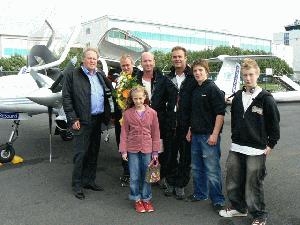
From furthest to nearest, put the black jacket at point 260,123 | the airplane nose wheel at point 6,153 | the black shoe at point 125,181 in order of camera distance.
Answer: the airplane nose wheel at point 6,153 < the black shoe at point 125,181 < the black jacket at point 260,123

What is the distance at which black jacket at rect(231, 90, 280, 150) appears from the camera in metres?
3.58

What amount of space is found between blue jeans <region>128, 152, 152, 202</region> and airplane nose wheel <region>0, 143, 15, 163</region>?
10.7ft

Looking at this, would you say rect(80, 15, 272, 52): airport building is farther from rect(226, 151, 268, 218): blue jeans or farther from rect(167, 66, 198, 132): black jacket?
A: rect(226, 151, 268, 218): blue jeans

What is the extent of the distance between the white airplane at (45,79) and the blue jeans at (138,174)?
6.72 feet

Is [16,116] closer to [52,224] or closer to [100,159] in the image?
[100,159]

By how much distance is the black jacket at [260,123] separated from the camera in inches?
141

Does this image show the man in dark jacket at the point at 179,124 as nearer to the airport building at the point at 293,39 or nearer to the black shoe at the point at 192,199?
the black shoe at the point at 192,199

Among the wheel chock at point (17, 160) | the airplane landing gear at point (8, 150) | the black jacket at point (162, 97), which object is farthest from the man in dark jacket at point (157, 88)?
the wheel chock at point (17, 160)

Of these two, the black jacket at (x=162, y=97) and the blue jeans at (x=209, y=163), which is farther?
the black jacket at (x=162, y=97)

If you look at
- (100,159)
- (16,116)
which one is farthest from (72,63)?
(100,159)

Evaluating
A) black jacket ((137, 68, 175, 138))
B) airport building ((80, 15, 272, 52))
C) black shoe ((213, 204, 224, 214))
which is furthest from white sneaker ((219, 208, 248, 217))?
airport building ((80, 15, 272, 52))

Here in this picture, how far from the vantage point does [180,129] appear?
14.9 feet

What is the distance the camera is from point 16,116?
6297mm

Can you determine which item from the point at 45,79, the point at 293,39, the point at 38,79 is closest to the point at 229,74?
the point at 45,79
